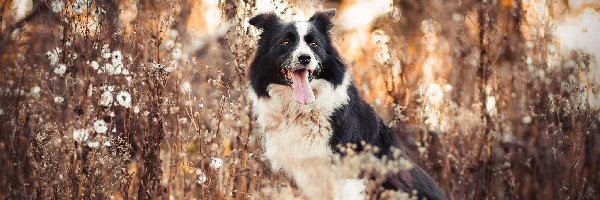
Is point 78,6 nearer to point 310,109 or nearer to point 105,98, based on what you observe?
point 105,98

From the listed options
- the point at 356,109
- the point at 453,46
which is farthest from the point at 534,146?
the point at 356,109

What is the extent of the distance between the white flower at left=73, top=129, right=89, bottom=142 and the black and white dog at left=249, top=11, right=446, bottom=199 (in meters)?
1.18

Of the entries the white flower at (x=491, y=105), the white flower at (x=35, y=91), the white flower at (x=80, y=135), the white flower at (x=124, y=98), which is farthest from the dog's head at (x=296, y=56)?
the white flower at (x=491, y=105)

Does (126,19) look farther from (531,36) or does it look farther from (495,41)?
(531,36)

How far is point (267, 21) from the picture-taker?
4559 millimetres

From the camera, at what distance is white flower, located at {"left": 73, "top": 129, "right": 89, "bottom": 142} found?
3.80 meters

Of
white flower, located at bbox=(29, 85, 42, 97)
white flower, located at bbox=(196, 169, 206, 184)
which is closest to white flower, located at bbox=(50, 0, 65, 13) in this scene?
white flower, located at bbox=(29, 85, 42, 97)

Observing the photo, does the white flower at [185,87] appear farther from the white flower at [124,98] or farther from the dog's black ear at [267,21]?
the dog's black ear at [267,21]

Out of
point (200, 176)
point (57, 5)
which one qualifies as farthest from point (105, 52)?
point (200, 176)

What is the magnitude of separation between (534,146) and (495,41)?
165 cm

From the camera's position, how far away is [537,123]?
7.16 metres

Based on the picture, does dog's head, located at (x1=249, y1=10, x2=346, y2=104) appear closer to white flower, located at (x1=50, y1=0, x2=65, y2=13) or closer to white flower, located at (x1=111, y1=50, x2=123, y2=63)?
white flower, located at (x1=111, y1=50, x2=123, y2=63)

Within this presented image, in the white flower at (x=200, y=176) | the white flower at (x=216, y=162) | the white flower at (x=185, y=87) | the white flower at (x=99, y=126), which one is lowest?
the white flower at (x=200, y=176)

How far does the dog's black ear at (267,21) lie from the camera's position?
4.53 metres
